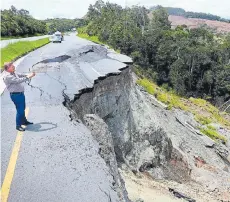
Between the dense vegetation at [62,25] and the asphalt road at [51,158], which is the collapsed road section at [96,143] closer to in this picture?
the asphalt road at [51,158]

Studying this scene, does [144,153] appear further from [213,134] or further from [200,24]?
[200,24]

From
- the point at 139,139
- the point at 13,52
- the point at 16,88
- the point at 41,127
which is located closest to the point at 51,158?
the point at 41,127

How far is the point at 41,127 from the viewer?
28.3 feet

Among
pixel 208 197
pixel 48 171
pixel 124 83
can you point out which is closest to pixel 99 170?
pixel 48 171

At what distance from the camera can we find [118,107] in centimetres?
1719

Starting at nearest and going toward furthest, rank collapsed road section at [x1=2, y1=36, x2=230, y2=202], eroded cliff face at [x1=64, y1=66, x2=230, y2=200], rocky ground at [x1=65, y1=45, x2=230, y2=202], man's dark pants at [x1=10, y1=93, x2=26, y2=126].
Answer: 1. collapsed road section at [x1=2, y1=36, x2=230, y2=202]
2. man's dark pants at [x1=10, y1=93, x2=26, y2=126]
3. rocky ground at [x1=65, y1=45, x2=230, y2=202]
4. eroded cliff face at [x1=64, y1=66, x2=230, y2=200]

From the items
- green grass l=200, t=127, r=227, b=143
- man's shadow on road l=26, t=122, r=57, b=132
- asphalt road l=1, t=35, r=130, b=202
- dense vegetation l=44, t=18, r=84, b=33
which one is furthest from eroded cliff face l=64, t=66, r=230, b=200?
dense vegetation l=44, t=18, r=84, b=33

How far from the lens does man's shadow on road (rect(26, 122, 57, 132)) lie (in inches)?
332

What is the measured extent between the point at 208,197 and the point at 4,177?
10.5 meters

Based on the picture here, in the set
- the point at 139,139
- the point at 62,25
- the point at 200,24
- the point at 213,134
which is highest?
the point at 139,139

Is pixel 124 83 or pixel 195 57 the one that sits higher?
pixel 124 83

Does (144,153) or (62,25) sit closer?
(144,153)

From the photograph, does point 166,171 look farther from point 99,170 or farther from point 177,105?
point 177,105

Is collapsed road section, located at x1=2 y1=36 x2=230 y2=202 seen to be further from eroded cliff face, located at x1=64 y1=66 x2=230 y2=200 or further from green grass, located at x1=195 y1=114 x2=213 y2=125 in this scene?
green grass, located at x1=195 y1=114 x2=213 y2=125
